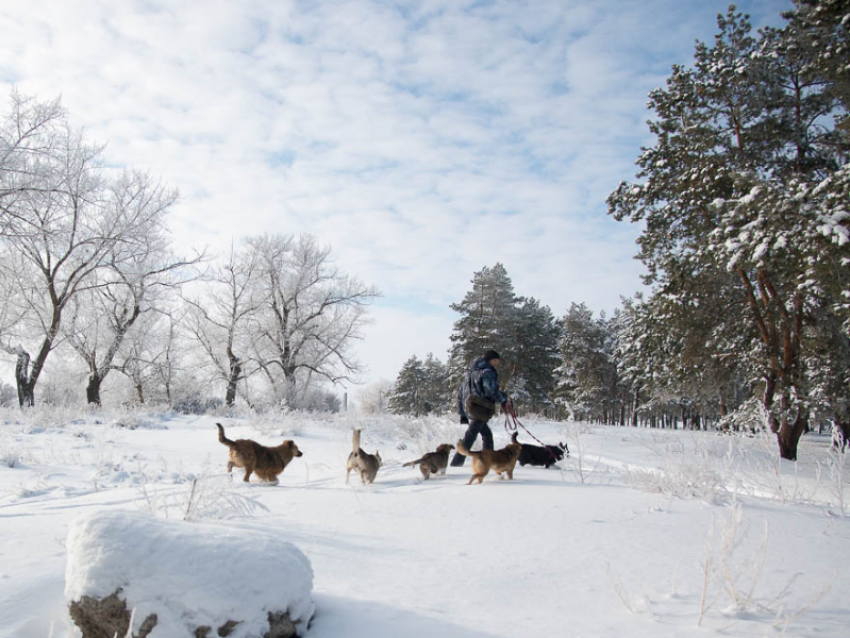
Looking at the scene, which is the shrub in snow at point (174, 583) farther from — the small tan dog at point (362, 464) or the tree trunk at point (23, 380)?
the tree trunk at point (23, 380)

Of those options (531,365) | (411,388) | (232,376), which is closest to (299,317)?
(232,376)

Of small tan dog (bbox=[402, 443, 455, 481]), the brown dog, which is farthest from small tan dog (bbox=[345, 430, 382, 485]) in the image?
the brown dog

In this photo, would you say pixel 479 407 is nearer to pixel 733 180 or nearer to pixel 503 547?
pixel 503 547

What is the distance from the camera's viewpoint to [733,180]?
38.0 feet

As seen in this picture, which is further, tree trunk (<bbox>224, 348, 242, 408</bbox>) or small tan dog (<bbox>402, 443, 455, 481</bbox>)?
tree trunk (<bbox>224, 348, 242, 408</bbox>)

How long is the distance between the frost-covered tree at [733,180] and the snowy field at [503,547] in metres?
7.37

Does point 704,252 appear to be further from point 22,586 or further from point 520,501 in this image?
point 22,586

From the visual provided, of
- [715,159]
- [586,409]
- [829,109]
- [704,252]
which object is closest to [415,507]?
[704,252]

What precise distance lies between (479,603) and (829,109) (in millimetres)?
15902

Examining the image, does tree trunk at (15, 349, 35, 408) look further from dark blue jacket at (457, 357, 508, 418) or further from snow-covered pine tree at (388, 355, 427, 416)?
snow-covered pine tree at (388, 355, 427, 416)

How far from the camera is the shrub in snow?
80.2 inches

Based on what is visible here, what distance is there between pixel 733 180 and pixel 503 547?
1168 cm

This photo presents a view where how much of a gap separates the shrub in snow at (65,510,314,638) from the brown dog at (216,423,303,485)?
149 inches

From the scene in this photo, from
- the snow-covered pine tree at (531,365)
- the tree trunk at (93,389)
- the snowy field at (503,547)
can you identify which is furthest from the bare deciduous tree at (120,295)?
the snow-covered pine tree at (531,365)
